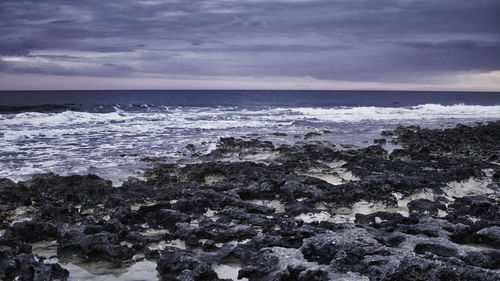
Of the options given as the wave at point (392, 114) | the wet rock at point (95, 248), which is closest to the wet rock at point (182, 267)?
the wet rock at point (95, 248)

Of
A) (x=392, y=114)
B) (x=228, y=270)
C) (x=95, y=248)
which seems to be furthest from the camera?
(x=392, y=114)

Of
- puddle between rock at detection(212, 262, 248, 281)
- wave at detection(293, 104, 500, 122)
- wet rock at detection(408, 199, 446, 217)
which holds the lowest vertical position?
puddle between rock at detection(212, 262, 248, 281)

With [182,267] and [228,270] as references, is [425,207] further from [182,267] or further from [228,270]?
[182,267]

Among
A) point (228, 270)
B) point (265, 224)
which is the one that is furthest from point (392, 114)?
point (228, 270)

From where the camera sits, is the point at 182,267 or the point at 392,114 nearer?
the point at 182,267

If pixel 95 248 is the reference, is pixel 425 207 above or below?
above

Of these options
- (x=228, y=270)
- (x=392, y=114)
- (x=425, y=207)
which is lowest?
(x=228, y=270)

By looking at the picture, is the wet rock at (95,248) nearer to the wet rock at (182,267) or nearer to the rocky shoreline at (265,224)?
the rocky shoreline at (265,224)

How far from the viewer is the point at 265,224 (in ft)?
20.6

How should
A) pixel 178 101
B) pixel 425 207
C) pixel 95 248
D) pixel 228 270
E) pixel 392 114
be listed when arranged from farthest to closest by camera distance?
pixel 178 101, pixel 392 114, pixel 425 207, pixel 95 248, pixel 228 270

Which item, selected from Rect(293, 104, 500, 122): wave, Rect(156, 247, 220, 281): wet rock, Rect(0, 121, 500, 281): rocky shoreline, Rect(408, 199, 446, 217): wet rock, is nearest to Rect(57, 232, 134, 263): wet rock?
Rect(0, 121, 500, 281): rocky shoreline

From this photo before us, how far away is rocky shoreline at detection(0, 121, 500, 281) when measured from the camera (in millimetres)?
4688

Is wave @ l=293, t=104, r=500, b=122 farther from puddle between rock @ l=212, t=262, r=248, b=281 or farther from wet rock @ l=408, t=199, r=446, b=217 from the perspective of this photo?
puddle between rock @ l=212, t=262, r=248, b=281

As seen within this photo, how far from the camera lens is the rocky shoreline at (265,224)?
469 cm
